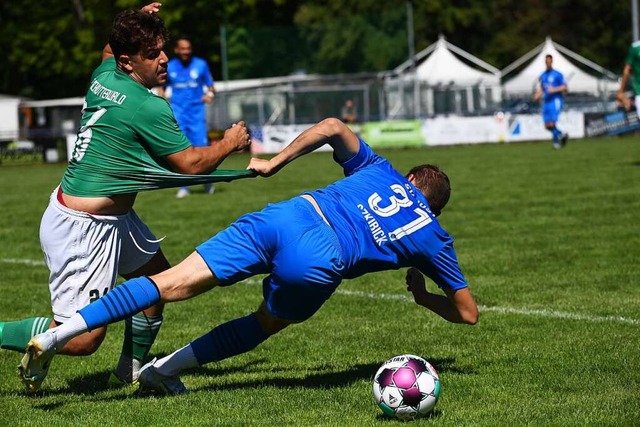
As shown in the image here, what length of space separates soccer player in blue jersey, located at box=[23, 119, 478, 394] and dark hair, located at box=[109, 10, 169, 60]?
84cm

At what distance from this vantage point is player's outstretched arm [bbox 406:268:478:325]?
573 cm

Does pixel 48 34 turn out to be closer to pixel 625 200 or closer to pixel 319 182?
pixel 319 182

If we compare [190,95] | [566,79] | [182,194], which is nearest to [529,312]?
[182,194]

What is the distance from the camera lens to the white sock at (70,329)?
5141 mm

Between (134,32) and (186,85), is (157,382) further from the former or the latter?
(186,85)

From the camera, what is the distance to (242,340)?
575 centimetres

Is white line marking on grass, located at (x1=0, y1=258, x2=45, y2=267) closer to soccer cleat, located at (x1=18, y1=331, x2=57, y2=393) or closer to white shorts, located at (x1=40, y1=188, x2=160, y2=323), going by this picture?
white shorts, located at (x1=40, y1=188, x2=160, y2=323)

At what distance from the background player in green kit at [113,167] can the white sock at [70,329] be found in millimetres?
417

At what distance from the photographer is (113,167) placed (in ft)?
18.2

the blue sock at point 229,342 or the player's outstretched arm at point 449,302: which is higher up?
the player's outstretched arm at point 449,302

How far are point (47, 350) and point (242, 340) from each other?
106 centimetres

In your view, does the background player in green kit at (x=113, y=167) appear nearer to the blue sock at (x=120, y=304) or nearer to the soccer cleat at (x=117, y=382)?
the blue sock at (x=120, y=304)

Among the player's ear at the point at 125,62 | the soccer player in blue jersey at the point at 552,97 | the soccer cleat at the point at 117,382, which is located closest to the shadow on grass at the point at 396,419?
the soccer cleat at the point at 117,382

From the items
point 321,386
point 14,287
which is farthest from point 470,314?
point 14,287
